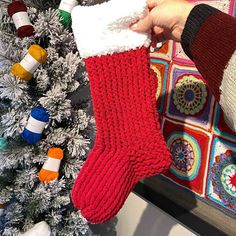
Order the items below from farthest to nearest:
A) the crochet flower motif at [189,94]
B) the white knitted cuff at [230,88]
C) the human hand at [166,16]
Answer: the crochet flower motif at [189,94] → the human hand at [166,16] → the white knitted cuff at [230,88]

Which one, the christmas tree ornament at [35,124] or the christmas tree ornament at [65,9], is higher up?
the christmas tree ornament at [65,9]

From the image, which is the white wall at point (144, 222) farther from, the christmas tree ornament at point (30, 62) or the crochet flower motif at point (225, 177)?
the christmas tree ornament at point (30, 62)

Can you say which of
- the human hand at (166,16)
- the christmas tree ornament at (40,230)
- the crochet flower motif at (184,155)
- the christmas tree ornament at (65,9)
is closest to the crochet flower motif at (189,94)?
the crochet flower motif at (184,155)

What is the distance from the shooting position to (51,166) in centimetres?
79

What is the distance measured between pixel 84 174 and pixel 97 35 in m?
0.27

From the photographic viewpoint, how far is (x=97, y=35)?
2.07 ft

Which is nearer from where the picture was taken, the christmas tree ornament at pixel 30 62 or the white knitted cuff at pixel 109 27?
the white knitted cuff at pixel 109 27

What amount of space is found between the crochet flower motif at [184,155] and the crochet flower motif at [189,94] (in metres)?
0.08

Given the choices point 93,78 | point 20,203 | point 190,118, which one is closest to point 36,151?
point 20,203

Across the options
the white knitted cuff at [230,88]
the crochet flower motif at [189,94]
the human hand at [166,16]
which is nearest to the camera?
the white knitted cuff at [230,88]

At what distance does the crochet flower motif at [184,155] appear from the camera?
0.91 m

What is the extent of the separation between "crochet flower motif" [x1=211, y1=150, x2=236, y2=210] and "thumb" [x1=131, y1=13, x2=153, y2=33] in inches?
14.9

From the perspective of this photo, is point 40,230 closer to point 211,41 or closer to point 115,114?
point 115,114

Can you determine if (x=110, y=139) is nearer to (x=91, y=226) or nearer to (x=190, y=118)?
(x=190, y=118)
